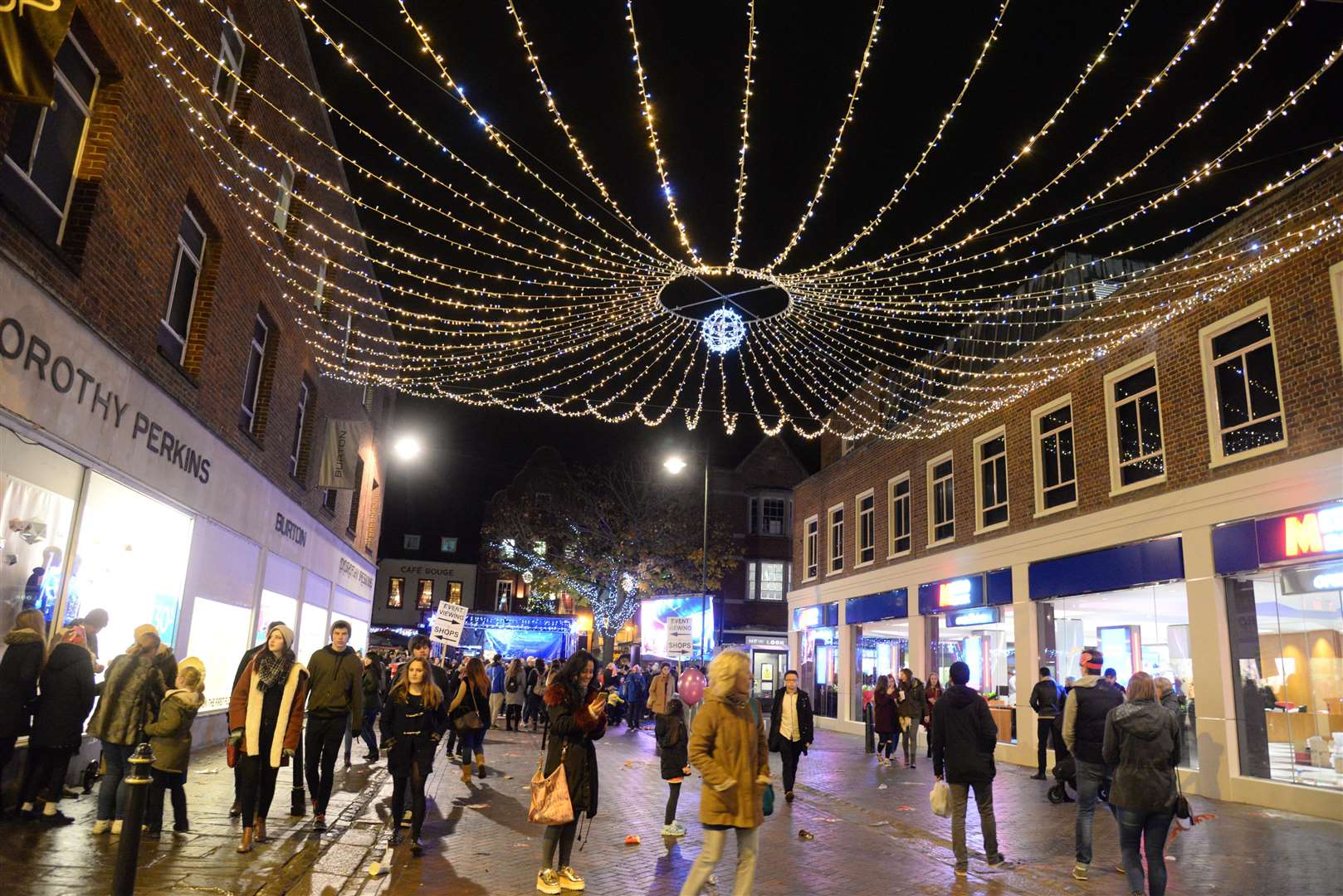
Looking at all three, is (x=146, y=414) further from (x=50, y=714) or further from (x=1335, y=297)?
(x=1335, y=297)

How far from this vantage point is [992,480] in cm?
2031

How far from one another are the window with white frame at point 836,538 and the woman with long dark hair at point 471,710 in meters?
16.7

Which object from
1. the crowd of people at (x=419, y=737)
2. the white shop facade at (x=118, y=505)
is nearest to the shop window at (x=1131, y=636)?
the crowd of people at (x=419, y=737)

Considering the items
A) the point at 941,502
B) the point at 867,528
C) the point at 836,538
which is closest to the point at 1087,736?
the point at 941,502

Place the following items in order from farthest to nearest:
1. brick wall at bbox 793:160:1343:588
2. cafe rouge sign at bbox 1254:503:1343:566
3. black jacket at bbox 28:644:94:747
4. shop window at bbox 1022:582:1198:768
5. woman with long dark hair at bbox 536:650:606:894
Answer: shop window at bbox 1022:582:1198:768 → brick wall at bbox 793:160:1343:588 → cafe rouge sign at bbox 1254:503:1343:566 → black jacket at bbox 28:644:94:747 → woman with long dark hair at bbox 536:650:606:894

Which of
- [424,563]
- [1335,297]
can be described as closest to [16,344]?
[1335,297]

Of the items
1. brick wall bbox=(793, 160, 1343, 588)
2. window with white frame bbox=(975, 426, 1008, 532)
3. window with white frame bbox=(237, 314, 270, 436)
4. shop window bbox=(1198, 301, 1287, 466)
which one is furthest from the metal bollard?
window with white frame bbox=(975, 426, 1008, 532)

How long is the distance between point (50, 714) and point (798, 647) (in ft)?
81.7

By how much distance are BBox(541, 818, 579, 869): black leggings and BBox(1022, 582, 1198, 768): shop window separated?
8.66 metres

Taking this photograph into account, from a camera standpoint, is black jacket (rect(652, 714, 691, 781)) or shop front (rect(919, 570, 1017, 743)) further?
shop front (rect(919, 570, 1017, 743))

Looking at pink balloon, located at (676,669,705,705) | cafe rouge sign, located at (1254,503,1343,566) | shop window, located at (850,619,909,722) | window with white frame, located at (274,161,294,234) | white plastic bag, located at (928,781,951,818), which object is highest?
window with white frame, located at (274,161,294,234)

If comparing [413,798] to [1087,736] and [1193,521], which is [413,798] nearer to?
[1087,736]

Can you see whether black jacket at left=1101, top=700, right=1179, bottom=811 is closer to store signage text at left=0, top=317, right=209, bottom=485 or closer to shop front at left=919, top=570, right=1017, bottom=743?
store signage text at left=0, top=317, right=209, bottom=485

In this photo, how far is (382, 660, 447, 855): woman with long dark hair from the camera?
27.2 feet
